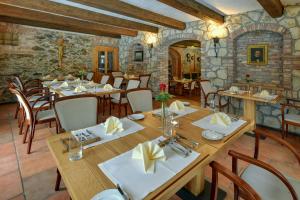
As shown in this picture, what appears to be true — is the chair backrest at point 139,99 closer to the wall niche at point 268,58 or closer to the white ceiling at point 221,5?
the white ceiling at point 221,5

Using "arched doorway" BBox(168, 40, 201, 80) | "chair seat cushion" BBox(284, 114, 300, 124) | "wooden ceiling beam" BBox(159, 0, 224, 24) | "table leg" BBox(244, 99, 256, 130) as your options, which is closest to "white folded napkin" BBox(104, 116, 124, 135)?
"wooden ceiling beam" BBox(159, 0, 224, 24)

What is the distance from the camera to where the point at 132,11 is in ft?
12.3

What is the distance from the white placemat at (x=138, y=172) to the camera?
822 millimetres

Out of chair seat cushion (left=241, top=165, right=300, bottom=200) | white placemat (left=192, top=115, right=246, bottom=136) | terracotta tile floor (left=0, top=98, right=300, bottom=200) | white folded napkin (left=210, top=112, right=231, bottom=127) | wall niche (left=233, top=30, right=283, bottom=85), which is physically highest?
wall niche (left=233, top=30, right=283, bottom=85)

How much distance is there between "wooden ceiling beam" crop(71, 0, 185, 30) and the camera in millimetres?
3115

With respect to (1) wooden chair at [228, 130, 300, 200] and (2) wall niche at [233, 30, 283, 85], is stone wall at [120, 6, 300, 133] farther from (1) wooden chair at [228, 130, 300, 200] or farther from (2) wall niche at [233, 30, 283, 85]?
(1) wooden chair at [228, 130, 300, 200]

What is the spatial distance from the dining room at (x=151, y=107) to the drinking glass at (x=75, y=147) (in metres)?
0.01

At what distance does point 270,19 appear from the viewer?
3.48 meters

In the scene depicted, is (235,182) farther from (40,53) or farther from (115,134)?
(40,53)

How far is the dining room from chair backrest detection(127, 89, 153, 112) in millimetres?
14

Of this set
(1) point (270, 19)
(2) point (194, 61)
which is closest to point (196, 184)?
(1) point (270, 19)

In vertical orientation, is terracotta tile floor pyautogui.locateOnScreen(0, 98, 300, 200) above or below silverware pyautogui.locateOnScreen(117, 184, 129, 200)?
below

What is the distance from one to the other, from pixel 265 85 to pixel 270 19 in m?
1.30

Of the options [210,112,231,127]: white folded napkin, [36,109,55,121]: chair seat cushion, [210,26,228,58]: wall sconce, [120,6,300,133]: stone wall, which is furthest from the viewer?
[210,26,228,58]: wall sconce
